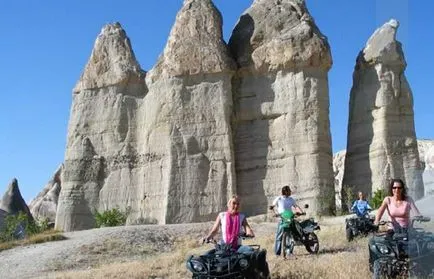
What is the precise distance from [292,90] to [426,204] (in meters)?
21.6

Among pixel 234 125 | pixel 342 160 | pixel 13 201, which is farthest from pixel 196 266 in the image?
pixel 342 160

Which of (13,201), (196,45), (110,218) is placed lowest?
(110,218)

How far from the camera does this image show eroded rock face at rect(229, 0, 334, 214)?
98.0 ft

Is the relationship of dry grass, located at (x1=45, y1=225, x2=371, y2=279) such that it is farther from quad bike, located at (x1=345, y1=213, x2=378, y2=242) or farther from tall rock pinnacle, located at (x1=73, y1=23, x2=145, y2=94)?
tall rock pinnacle, located at (x1=73, y1=23, x2=145, y2=94)

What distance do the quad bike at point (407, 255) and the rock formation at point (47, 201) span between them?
41.2 meters

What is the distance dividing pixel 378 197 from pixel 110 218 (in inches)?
456

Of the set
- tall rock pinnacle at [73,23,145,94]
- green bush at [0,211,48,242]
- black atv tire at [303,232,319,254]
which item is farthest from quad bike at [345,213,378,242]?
tall rock pinnacle at [73,23,145,94]

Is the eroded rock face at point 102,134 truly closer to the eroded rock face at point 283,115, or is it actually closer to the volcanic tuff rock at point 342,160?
the eroded rock face at point 283,115

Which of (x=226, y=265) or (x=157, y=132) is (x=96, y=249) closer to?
(x=157, y=132)

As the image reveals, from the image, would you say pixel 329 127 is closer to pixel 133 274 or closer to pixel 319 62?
pixel 319 62

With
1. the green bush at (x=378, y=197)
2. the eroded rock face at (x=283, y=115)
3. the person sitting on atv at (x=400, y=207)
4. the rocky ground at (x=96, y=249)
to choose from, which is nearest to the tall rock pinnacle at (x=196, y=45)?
the eroded rock face at (x=283, y=115)

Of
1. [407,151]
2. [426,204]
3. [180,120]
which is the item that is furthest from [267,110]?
[426,204]

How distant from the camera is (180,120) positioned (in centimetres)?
3184

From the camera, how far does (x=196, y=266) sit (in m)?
9.55
